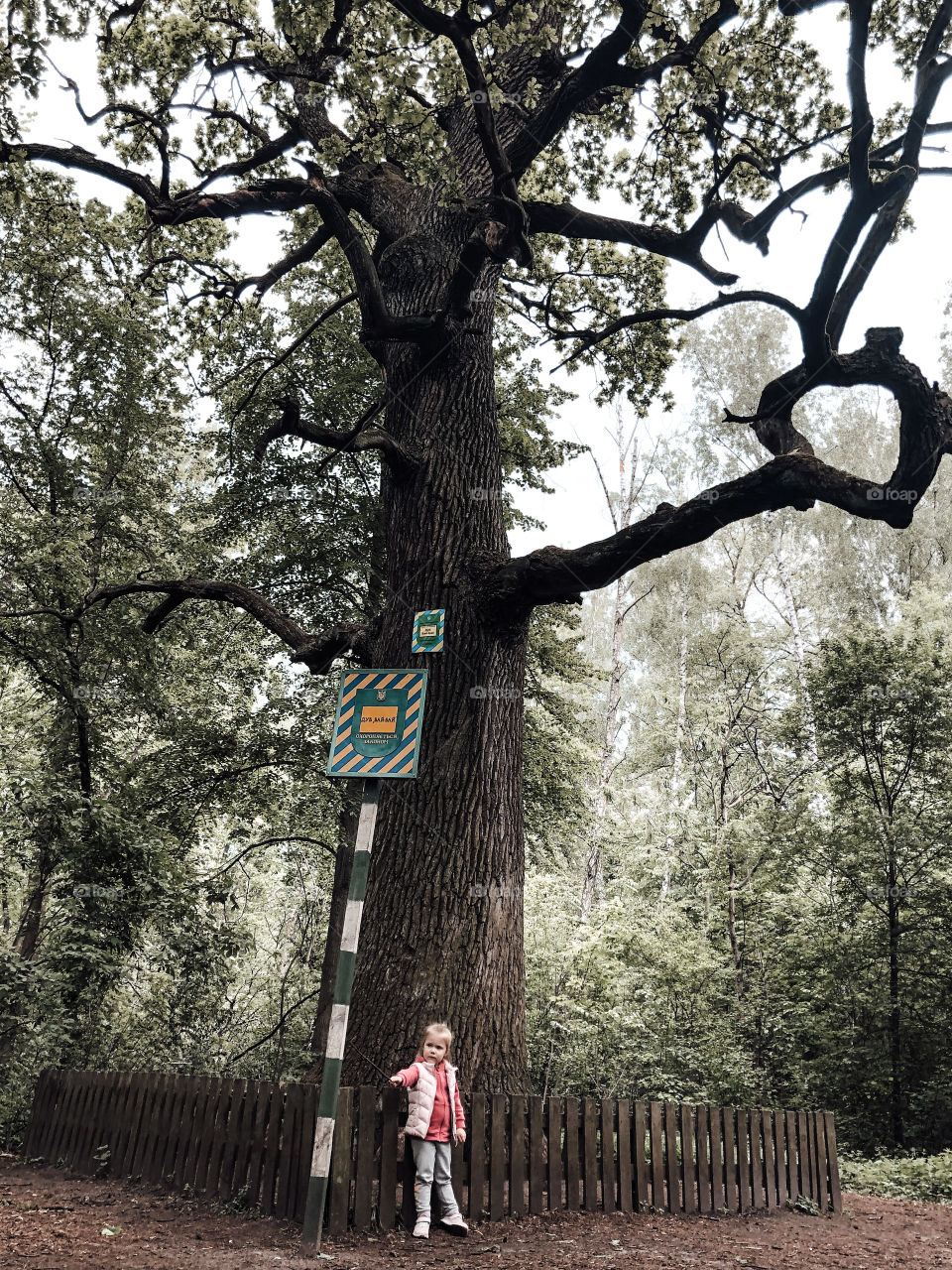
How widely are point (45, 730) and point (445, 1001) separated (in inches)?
→ 272

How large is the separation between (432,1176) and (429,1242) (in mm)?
319

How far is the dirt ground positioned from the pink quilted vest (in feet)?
1.50

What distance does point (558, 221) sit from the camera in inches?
310

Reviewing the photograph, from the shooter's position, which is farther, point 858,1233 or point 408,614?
point 408,614

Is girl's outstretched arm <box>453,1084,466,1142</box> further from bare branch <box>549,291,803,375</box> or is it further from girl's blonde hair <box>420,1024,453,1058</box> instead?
bare branch <box>549,291,803,375</box>

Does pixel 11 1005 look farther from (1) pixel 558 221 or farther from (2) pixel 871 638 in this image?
(2) pixel 871 638

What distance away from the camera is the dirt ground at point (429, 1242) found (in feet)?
12.0

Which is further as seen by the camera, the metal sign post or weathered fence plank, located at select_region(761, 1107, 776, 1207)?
weathered fence plank, located at select_region(761, 1107, 776, 1207)

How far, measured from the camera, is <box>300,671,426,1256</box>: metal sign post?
12.6 feet

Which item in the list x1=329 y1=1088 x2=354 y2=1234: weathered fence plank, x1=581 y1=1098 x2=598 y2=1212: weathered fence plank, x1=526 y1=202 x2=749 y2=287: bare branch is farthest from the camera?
x1=526 y1=202 x2=749 y2=287: bare branch

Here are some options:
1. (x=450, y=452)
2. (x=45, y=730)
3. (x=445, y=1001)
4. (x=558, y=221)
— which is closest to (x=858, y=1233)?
(x=445, y=1001)

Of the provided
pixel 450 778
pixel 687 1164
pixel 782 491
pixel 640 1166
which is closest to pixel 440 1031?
pixel 450 778

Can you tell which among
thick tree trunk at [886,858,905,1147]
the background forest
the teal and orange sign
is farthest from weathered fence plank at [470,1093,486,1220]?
thick tree trunk at [886,858,905,1147]

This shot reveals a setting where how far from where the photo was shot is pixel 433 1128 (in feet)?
13.9
